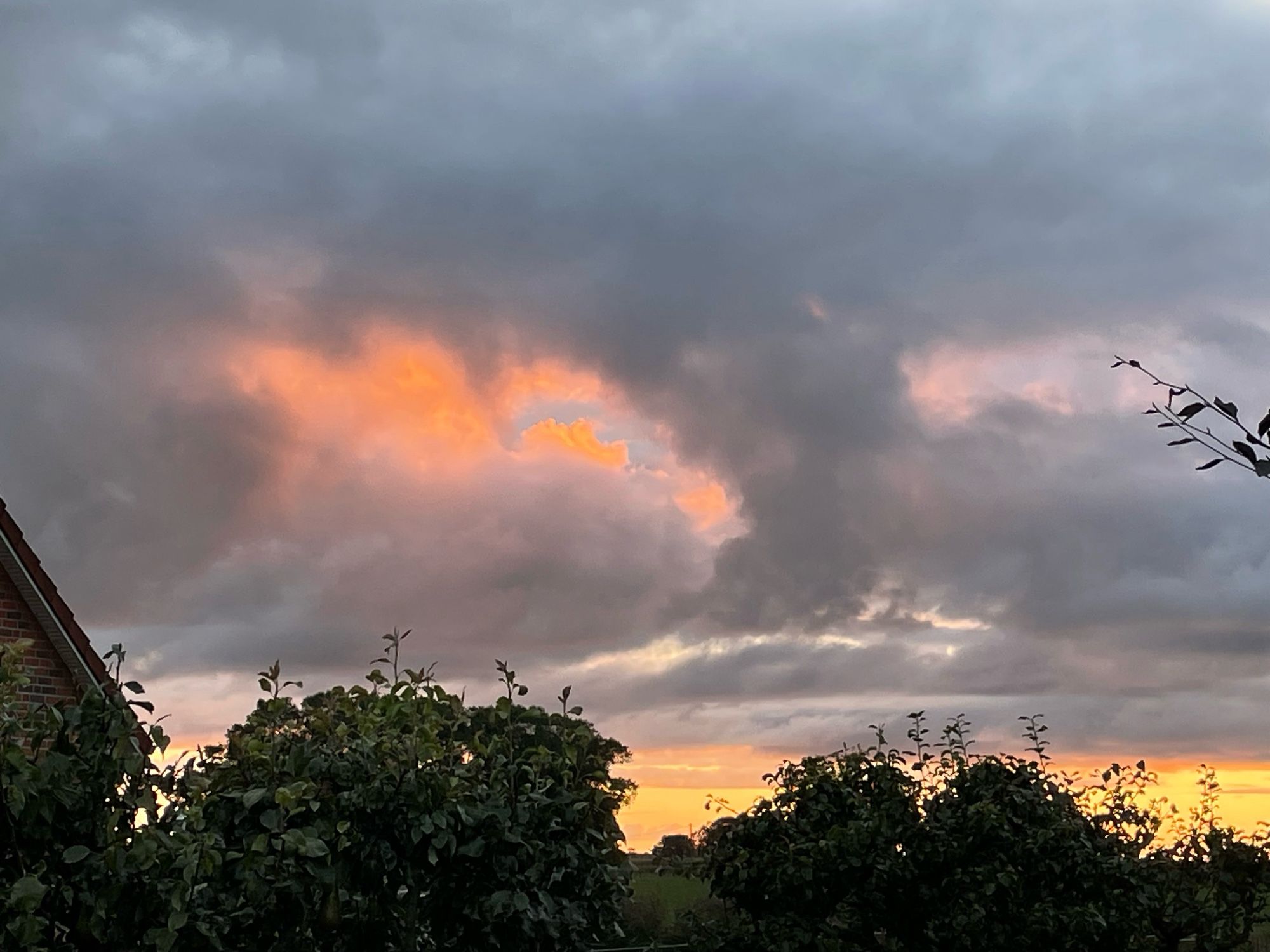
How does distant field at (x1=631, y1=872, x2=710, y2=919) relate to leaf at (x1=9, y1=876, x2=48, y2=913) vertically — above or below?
below

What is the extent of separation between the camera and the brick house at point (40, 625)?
11.0 m

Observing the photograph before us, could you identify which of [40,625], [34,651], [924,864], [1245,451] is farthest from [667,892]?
[1245,451]

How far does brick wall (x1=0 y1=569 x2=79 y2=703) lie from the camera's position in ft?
36.7

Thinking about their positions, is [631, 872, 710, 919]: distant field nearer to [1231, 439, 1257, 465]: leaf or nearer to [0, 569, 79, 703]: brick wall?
[0, 569, 79, 703]: brick wall

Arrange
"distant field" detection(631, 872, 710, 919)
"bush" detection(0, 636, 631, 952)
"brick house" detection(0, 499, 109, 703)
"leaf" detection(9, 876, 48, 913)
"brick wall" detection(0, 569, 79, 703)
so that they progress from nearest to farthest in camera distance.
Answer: "leaf" detection(9, 876, 48, 913) < "bush" detection(0, 636, 631, 952) < "brick house" detection(0, 499, 109, 703) < "brick wall" detection(0, 569, 79, 703) < "distant field" detection(631, 872, 710, 919)

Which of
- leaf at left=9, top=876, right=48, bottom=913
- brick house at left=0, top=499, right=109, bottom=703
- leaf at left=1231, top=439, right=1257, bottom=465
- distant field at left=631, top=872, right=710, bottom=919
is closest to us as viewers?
leaf at left=1231, top=439, right=1257, bottom=465

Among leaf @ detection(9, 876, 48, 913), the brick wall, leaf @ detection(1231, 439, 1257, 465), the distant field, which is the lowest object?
the distant field

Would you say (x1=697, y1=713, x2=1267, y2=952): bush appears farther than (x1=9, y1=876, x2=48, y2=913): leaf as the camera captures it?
Yes

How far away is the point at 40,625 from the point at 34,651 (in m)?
0.25

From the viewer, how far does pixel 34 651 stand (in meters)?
11.5

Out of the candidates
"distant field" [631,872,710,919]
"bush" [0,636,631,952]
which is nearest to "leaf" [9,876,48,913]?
"bush" [0,636,631,952]

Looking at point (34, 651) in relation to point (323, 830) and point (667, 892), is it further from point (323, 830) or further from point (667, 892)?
point (667, 892)

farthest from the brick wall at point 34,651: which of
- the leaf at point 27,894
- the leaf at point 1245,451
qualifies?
the leaf at point 1245,451

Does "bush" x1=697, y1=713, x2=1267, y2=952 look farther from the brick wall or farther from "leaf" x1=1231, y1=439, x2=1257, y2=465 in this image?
"leaf" x1=1231, y1=439, x2=1257, y2=465
